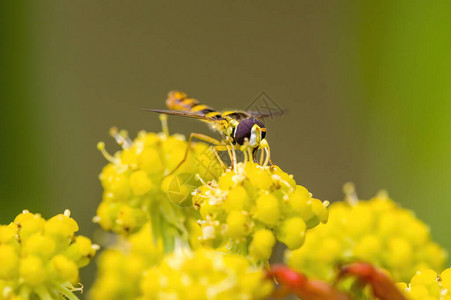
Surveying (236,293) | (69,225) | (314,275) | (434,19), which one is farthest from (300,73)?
(236,293)

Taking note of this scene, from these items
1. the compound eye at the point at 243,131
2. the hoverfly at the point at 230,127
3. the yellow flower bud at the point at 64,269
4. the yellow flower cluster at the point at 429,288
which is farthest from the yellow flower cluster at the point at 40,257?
the yellow flower cluster at the point at 429,288

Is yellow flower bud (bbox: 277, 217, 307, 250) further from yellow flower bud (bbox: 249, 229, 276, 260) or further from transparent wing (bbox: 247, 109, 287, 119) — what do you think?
transparent wing (bbox: 247, 109, 287, 119)

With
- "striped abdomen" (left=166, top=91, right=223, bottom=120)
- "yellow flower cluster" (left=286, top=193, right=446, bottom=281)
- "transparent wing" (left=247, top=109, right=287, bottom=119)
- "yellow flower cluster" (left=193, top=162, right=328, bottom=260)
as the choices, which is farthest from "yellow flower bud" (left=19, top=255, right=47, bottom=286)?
"transparent wing" (left=247, top=109, right=287, bottom=119)

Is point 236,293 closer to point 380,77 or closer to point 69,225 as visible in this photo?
point 69,225

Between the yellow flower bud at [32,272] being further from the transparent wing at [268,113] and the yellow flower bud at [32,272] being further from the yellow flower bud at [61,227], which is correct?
the transparent wing at [268,113]

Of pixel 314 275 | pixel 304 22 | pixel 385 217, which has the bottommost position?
pixel 314 275

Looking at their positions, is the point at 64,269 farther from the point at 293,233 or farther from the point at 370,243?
the point at 370,243
